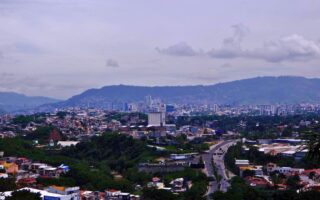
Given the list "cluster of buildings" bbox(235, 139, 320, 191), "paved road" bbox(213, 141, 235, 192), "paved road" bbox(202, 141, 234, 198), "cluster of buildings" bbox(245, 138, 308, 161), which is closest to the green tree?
"paved road" bbox(202, 141, 234, 198)

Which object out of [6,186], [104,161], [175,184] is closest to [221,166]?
[104,161]

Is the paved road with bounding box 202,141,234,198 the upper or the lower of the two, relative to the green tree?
lower

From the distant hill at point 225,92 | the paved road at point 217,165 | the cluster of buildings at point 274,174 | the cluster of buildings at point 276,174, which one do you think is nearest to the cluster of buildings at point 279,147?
the cluster of buildings at point 276,174

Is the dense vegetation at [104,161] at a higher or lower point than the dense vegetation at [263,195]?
lower

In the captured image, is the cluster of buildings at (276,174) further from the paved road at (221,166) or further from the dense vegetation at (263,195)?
the dense vegetation at (263,195)

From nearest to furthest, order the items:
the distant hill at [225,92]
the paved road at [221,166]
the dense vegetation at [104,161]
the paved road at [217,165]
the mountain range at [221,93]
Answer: the dense vegetation at [104,161], the paved road at [217,165], the paved road at [221,166], the mountain range at [221,93], the distant hill at [225,92]

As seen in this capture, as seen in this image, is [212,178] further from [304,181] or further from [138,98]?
[138,98]

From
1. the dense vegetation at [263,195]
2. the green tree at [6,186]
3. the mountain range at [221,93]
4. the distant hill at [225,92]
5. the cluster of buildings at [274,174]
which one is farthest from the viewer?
the distant hill at [225,92]

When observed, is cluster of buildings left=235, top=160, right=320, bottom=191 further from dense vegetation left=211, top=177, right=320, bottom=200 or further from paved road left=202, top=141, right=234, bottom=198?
dense vegetation left=211, top=177, right=320, bottom=200

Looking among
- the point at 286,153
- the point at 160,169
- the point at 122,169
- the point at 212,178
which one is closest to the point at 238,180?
the point at 212,178
